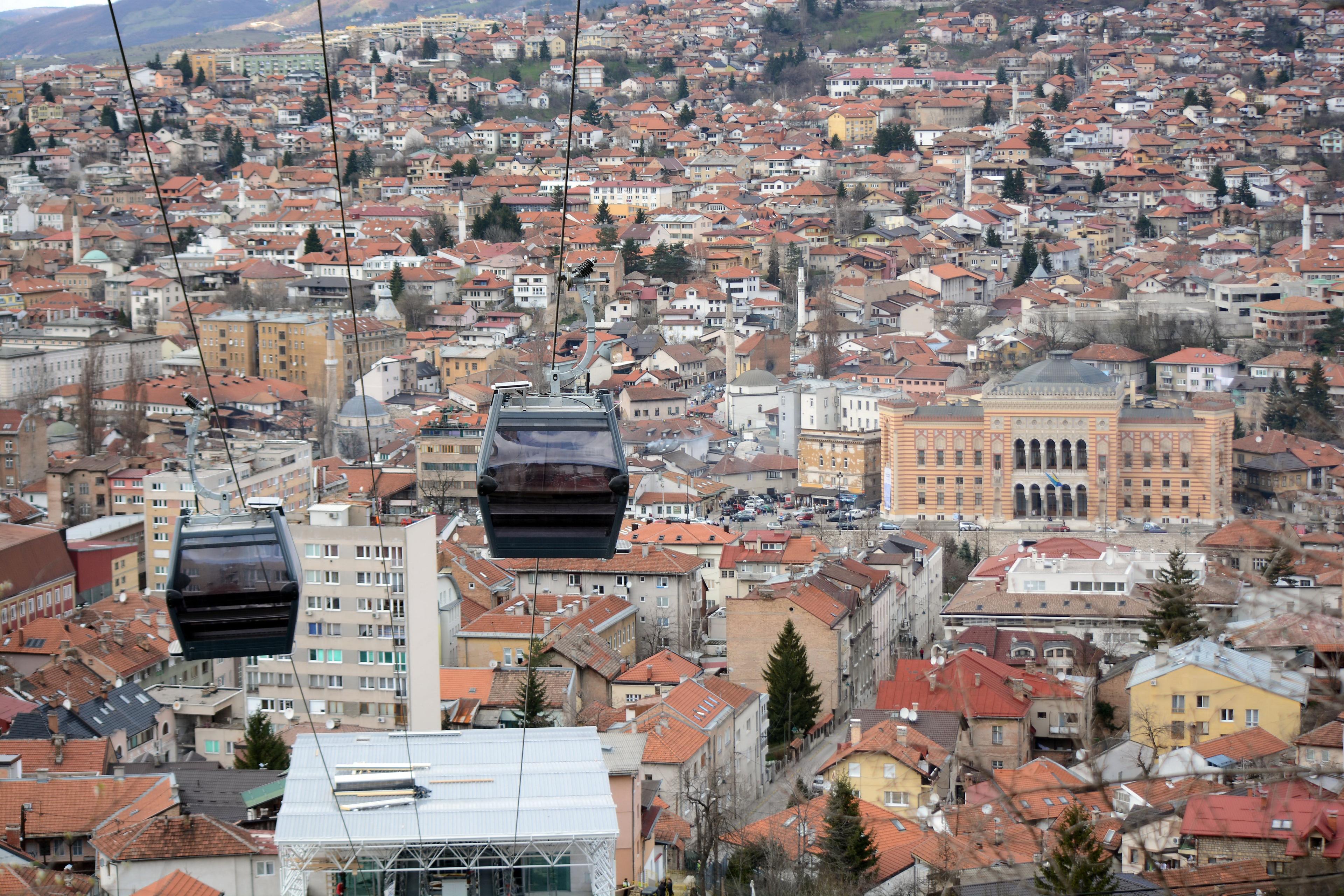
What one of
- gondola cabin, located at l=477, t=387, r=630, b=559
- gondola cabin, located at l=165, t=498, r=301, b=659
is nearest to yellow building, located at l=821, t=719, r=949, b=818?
gondola cabin, located at l=165, t=498, r=301, b=659

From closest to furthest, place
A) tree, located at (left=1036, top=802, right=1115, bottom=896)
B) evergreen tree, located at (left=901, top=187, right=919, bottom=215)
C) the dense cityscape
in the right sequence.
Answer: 1. tree, located at (left=1036, top=802, right=1115, bottom=896)
2. the dense cityscape
3. evergreen tree, located at (left=901, top=187, right=919, bottom=215)

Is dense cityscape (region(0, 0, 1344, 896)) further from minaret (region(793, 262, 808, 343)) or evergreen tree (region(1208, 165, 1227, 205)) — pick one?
minaret (region(793, 262, 808, 343))

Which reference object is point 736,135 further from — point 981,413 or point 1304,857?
point 1304,857

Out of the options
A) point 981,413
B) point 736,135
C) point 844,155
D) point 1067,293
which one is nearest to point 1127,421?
point 981,413

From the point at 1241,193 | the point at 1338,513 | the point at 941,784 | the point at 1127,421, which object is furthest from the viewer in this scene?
the point at 1241,193

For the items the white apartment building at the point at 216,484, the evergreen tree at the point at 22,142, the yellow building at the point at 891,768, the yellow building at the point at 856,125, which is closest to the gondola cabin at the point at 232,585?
the yellow building at the point at 891,768
